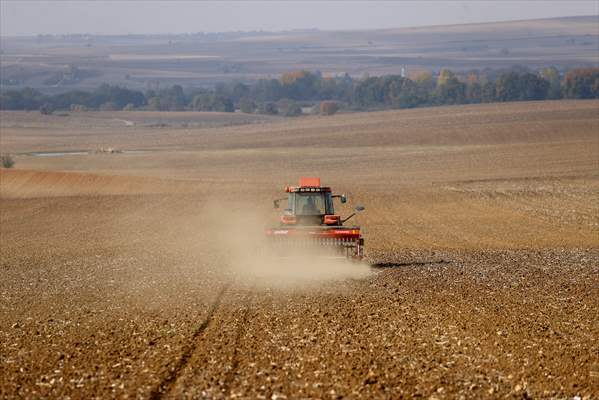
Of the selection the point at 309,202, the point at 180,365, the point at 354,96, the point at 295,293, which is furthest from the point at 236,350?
the point at 354,96

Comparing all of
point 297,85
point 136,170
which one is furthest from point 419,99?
point 136,170

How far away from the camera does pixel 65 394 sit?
12688 millimetres

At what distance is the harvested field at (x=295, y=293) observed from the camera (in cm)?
1347

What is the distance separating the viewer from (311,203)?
87.4 ft

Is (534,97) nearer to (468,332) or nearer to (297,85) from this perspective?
(297,85)

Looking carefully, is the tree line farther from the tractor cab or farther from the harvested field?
the tractor cab

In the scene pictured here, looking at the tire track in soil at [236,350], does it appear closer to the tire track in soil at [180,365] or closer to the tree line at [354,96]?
the tire track in soil at [180,365]

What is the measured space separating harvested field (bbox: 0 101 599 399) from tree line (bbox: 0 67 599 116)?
270ft

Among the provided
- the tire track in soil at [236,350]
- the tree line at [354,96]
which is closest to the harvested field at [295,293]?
the tire track in soil at [236,350]

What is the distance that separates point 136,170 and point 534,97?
82.8m

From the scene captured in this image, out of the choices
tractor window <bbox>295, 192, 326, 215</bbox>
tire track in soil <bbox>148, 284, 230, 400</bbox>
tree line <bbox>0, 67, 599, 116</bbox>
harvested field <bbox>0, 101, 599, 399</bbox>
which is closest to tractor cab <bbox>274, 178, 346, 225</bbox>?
tractor window <bbox>295, 192, 326, 215</bbox>

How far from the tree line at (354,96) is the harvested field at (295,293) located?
3240 inches

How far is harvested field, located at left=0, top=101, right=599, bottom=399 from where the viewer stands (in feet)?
44.2

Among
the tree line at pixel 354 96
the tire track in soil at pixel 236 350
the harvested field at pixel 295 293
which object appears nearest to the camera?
the tire track in soil at pixel 236 350
